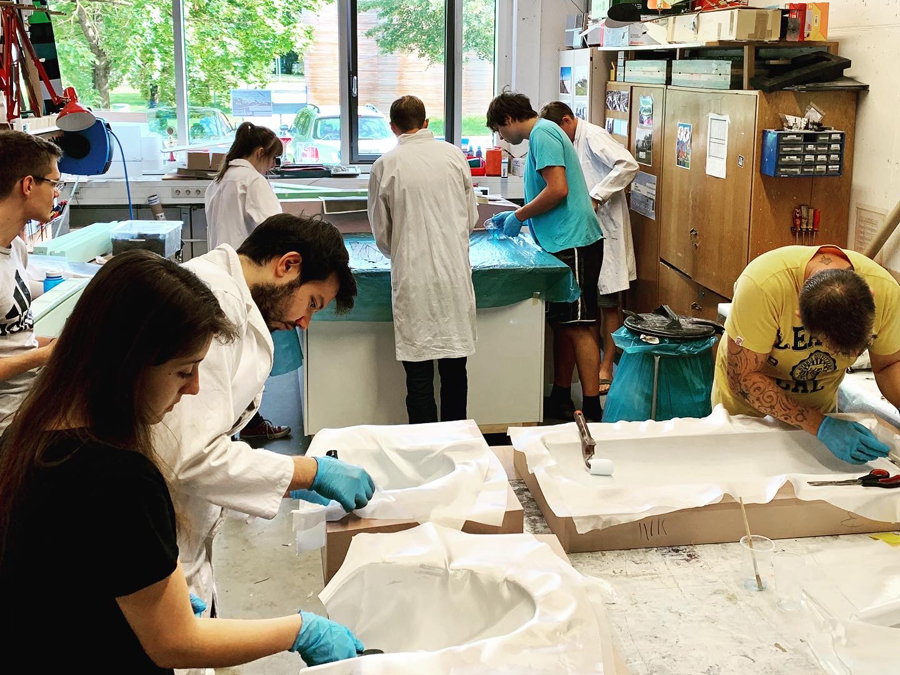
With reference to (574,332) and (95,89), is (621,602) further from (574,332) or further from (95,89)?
(95,89)

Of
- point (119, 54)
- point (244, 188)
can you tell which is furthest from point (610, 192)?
point (119, 54)

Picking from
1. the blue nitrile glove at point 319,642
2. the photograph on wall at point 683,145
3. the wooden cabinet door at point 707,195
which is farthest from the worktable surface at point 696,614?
the photograph on wall at point 683,145

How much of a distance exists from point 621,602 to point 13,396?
5.13 ft

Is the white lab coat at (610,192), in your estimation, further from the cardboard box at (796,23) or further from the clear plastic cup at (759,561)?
the clear plastic cup at (759,561)

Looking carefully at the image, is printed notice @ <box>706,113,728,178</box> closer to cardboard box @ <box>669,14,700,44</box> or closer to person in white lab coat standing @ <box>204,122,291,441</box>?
cardboard box @ <box>669,14,700,44</box>

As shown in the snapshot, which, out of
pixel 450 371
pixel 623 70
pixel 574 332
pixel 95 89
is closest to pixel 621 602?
pixel 450 371

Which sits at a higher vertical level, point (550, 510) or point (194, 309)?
point (194, 309)

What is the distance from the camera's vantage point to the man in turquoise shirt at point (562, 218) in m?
4.04

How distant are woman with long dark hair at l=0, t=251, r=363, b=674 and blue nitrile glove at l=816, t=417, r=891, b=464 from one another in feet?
4.62

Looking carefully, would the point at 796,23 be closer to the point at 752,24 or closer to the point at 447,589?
the point at 752,24

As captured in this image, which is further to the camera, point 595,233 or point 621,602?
point 595,233

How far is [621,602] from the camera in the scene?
156 centimetres

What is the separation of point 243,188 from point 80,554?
2.83 m

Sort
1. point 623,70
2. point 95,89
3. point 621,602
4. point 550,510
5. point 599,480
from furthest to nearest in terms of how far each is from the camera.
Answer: point 95,89, point 623,70, point 599,480, point 550,510, point 621,602
